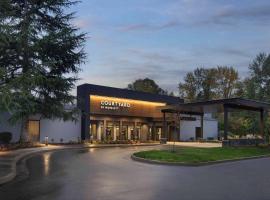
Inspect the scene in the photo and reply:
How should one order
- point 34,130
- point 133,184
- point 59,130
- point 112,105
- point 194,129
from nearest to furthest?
point 133,184
point 34,130
point 59,130
point 112,105
point 194,129

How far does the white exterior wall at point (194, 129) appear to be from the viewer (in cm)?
6581

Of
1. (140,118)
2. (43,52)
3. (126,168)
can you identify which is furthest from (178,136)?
(126,168)

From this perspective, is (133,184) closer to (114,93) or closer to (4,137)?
(4,137)

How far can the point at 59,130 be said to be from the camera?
162 ft

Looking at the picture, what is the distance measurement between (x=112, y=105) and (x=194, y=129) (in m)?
16.9

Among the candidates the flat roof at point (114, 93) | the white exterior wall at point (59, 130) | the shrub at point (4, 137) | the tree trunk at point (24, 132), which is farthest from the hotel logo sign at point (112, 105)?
the shrub at point (4, 137)

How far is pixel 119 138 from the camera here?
57.7 m

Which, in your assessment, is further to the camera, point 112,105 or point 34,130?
point 112,105

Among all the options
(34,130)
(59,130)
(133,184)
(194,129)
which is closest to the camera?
(133,184)

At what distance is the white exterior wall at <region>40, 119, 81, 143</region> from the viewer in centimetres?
4781

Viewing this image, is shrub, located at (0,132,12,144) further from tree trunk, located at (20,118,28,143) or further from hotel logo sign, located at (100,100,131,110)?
hotel logo sign, located at (100,100,131,110)

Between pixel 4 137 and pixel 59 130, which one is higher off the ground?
pixel 59 130

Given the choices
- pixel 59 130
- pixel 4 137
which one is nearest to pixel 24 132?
pixel 4 137

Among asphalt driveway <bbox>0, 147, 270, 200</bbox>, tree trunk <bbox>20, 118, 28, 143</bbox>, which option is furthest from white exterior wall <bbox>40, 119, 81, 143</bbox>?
asphalt driveway <bbox>0, 147, 270, 200</bbox>
